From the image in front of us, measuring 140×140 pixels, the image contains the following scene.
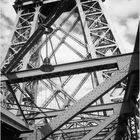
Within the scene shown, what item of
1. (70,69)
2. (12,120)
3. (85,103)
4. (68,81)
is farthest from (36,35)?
(68,81)

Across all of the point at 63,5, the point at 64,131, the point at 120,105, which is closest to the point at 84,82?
the point at 64,131

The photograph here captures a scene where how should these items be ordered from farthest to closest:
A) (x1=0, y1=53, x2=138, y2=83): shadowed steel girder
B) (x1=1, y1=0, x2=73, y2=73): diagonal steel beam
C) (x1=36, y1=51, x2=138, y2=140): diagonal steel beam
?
(x1=1, y1=0, x2=73, y2=73): diagonal steel beam, (x1=0, y1=53, x2=138, y2=83): shadowed steel girder, (x1=36, y1=51, x2=138, y2=140): diagonal steel beam

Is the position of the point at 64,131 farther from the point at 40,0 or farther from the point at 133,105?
the point at 40,0

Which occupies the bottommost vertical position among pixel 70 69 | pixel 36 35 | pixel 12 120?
pixel 12 120

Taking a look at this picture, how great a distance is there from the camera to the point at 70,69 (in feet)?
17.2

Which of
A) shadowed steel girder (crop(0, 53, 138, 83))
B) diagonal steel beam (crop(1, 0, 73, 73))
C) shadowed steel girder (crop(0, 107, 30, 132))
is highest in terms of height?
diagonal steel beam (crop(1, 0, 73, 73))

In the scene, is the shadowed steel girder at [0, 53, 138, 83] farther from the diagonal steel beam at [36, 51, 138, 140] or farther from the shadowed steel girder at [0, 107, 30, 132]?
the shadowed steel girder at [0, 107, 30, 132]

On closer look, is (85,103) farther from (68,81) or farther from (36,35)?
(68,81)

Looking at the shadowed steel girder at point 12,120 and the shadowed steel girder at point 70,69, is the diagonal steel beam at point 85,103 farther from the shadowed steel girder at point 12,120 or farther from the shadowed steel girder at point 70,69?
the shadowed steel girder at point 12,120

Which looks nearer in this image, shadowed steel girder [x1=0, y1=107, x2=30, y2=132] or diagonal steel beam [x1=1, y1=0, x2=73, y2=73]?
shadowed steel girder [x1=0, y1=107, x2=30, y2=132]

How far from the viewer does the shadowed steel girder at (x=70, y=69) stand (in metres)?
5.16

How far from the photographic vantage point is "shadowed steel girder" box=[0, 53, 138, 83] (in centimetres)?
516

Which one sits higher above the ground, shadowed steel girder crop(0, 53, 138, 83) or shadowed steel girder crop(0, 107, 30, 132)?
shadowed steel girder crop(0, 53, 138, 83)

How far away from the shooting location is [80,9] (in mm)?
14469
